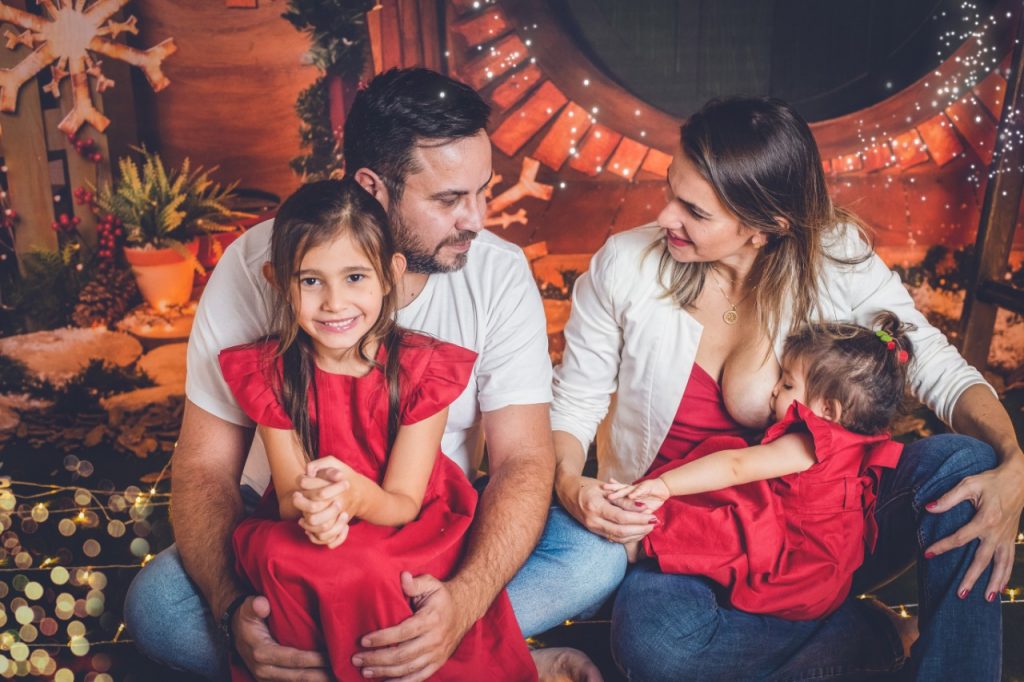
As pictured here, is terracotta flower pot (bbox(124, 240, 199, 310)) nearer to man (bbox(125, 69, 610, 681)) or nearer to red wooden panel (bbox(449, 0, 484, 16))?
red wooden panel (bbox(449, 0, 484, 16))

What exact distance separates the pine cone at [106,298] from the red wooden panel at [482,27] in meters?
1.46

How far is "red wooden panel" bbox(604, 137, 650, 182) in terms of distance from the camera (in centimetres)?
310

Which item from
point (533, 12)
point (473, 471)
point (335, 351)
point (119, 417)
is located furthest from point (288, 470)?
point (533, 12)

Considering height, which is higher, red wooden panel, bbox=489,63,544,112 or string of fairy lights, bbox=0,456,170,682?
red wooden panel, bbox=489,63,544,112

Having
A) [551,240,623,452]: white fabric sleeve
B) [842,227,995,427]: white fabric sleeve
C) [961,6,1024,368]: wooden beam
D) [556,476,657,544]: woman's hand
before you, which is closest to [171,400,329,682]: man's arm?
[556,476,657,544]: woman's hand

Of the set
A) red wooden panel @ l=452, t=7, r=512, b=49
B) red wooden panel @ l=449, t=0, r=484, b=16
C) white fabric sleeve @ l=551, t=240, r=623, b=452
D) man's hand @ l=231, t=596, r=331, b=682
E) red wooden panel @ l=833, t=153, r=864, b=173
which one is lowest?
man's hand @ l=231, t=596, r=331, b=682

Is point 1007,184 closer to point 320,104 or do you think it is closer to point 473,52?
point 473,52

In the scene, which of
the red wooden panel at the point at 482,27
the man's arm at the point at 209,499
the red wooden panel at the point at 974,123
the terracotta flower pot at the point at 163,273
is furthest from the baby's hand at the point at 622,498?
the red wooden panel at the point at 974,123

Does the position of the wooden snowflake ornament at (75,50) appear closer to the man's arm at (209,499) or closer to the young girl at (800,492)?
the man's arm at (209,499)

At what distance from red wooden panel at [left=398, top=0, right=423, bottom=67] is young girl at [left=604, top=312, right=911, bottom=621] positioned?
6.14 ft

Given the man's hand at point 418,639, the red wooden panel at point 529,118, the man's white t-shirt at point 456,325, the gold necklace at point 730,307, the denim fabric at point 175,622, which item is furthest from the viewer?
the red wooden panel at point 529,118

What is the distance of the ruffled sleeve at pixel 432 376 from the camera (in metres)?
1.45

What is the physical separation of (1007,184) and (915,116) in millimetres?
522

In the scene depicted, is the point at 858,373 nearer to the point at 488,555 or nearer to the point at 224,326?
the point at 488,555
